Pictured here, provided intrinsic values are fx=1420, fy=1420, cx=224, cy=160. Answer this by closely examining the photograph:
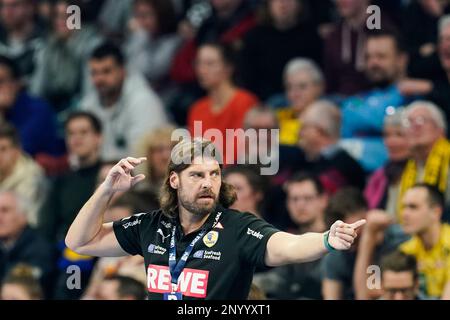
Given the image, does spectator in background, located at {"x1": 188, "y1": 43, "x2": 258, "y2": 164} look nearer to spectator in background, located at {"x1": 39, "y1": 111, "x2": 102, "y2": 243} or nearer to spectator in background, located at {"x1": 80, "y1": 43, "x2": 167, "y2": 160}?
spectator in background, located at {"x1": 80, "y1": 43, "x2": 167, "y2": 160}

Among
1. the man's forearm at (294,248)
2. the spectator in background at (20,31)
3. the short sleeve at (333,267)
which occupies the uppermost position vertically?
the spectator in background at (20,31)

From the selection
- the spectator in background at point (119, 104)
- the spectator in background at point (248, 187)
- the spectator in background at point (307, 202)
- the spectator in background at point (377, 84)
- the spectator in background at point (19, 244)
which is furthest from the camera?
the spectator in background at point (119, 104)

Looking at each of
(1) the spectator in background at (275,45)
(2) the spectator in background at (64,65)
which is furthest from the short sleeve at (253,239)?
(2) the spectator in background at (64,65)

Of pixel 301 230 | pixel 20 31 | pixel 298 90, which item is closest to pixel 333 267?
pixel 301 230

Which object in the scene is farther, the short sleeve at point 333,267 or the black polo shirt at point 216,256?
the short sleeve at point 333,267

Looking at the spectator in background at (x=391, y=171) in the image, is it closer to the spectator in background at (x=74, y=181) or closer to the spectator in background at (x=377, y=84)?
Result: the spectator in background at (x=377, y=84)

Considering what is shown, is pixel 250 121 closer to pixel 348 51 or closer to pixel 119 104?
pixel 348 51

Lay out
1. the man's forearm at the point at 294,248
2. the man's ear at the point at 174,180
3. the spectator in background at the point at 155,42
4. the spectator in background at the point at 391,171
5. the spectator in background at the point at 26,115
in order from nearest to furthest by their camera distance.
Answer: the man's forearm at the point at 294,248 < the man's ear at the point at 174,180 < the spectator in background at the point at 391,171 < the spectator in background at the point at 26,115 < the spectator in background at the point at 155,42

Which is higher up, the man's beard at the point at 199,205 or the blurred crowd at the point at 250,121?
the blurred crowd at the point at 250,121

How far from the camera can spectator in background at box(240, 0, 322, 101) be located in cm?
1362

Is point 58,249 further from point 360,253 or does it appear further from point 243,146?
point 360,253

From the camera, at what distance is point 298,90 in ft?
43.0

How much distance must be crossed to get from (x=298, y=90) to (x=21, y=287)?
3319 millimetres

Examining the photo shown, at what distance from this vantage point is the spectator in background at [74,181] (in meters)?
13.0
